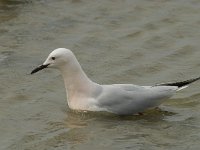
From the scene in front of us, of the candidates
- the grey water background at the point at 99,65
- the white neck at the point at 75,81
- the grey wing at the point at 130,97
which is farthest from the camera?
the white neck at the point at 75,81

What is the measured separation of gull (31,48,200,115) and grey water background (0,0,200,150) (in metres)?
0.11

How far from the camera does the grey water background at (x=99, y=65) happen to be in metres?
7.73

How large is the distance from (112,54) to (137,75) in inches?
38.1

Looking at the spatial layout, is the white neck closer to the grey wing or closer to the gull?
the gull

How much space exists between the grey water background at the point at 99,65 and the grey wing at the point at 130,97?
114 millimetres

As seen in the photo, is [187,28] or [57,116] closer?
[57,116]

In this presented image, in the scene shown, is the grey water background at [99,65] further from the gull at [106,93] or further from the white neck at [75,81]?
the white neck at [75,81]

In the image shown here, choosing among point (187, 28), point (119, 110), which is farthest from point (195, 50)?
point (119, 110)

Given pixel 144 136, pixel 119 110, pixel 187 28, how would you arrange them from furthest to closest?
1. pixel 187 28
2. pixel 119 110
3. pixel 144 136

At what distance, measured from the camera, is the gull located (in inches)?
329

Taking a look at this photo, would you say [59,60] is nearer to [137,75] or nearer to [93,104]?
[93,104]

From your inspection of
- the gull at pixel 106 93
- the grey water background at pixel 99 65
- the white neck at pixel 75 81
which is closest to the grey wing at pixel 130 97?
the gull at pixel 106 93

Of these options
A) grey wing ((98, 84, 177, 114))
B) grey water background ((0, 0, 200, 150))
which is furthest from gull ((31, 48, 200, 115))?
grey water background ((0, 0, 200, 150))

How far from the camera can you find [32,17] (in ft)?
41.4
